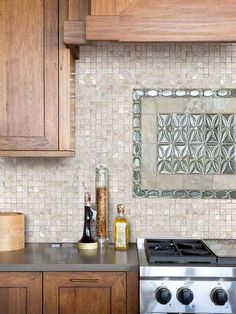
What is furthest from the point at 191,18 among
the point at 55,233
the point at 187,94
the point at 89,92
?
the point at 55,233

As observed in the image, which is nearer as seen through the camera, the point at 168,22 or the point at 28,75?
the point at 168,22

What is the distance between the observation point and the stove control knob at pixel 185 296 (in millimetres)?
2072

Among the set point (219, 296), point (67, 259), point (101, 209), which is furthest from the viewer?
point (101, 209)

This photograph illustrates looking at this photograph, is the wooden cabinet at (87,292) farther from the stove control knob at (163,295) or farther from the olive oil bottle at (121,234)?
the olive oil bottle at (121,234)

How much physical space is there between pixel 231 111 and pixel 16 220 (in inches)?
50.4

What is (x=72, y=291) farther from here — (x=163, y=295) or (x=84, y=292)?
(x=163, y=295)

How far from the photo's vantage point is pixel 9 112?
2.39 meters

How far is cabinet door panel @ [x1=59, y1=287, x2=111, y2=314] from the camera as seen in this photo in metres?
2.18

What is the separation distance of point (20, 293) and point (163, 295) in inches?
24.8

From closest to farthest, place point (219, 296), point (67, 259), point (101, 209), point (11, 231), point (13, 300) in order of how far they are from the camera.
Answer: point (219, 296) → point (13, 300) → point (67, 259) → point (11, 231) → point (101, 209)

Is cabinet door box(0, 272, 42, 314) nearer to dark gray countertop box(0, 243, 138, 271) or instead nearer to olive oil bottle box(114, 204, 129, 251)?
dark gray countertop box(0, 243, 138, 271)

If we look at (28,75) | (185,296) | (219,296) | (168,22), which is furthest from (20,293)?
(168,22)

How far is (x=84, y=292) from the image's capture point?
218cm

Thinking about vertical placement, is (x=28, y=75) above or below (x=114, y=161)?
above
